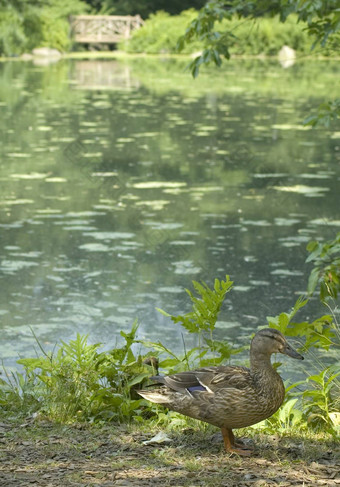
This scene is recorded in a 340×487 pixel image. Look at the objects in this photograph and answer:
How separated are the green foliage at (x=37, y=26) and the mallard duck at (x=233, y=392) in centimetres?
2714

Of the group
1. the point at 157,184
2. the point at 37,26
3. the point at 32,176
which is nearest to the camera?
the point at 157,184

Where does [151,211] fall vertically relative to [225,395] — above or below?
below

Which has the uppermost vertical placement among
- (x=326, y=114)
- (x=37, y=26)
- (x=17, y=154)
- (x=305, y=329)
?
(x=37, y=26)

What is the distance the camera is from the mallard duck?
13.0ft

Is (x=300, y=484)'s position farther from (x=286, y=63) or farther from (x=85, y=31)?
(x=85, y=31)

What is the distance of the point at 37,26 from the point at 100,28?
573 inches

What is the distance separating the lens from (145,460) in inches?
157

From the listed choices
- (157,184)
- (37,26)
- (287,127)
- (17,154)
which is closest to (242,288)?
(157,184)

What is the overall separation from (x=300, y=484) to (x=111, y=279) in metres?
5.42

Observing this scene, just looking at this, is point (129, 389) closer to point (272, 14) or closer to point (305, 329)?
point (305, 329)

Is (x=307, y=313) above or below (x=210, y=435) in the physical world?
below

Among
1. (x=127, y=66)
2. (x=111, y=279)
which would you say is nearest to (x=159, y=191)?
(x=111, y=279)

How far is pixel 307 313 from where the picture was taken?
7953 mm

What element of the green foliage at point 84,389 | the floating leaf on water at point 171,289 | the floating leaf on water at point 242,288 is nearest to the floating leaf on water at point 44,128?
the floating leaf on water at point 171,289
